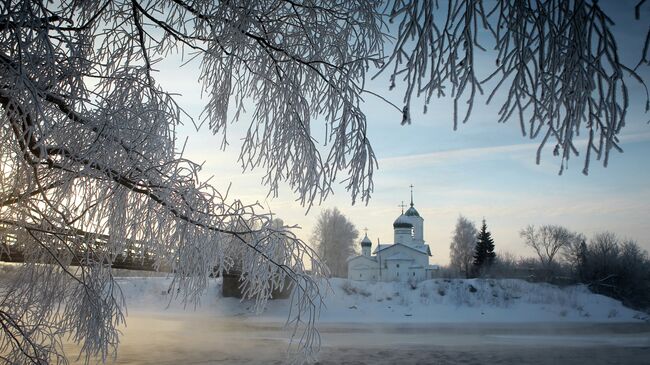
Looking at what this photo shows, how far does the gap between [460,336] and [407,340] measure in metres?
2.66

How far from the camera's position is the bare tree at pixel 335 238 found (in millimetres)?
48906

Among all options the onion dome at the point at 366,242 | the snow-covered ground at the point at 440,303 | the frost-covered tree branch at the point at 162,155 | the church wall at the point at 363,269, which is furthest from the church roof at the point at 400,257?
the frost-covered tree branch at the point at 162,155

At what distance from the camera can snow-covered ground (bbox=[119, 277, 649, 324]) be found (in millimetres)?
26406

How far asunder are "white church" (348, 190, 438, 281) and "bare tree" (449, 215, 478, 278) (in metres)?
8.29

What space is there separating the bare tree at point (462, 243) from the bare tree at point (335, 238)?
13548mm

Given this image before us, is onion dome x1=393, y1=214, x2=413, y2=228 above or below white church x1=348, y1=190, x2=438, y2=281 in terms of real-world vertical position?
above

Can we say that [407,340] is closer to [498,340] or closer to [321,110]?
[498,340]

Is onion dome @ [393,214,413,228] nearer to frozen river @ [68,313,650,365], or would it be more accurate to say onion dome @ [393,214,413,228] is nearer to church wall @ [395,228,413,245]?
church wall @ [395,228,413,245]

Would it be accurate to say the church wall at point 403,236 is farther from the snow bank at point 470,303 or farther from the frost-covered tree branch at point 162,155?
the frost-covered tree branch at point 162,155

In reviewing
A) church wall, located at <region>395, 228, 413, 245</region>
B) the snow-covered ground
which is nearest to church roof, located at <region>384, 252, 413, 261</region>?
church wall, located at <region>395, 228, 413, 245</region>

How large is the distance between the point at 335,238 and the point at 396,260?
5951 mm

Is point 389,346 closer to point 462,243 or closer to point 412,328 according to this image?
point 412,328

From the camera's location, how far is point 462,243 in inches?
2340

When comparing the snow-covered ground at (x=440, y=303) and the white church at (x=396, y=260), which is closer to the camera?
the snow-covered ground at (x=440, y=303)
